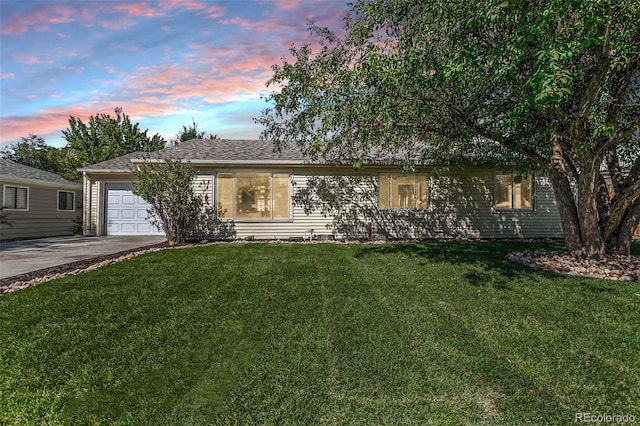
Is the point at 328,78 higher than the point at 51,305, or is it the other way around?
the point at 328,78

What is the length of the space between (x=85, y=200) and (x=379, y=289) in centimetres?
1292

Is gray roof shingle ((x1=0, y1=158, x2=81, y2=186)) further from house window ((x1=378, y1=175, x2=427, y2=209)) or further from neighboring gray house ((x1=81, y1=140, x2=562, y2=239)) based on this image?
house window ((x1=378, y1=175, x2=427, y2=209))

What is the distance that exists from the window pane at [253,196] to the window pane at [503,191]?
7.80m

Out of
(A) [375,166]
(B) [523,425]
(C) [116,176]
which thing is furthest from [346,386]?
(C) [116,176]

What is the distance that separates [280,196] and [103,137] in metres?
18.5

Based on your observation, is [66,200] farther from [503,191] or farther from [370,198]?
[503,191]

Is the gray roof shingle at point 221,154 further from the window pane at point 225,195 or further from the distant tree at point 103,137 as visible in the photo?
the distant tree at point 103,137

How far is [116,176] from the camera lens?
1366 cm

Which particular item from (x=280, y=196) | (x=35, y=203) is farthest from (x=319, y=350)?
(x=35, y=203)

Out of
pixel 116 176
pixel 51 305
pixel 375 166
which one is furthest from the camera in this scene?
pixel 116 176

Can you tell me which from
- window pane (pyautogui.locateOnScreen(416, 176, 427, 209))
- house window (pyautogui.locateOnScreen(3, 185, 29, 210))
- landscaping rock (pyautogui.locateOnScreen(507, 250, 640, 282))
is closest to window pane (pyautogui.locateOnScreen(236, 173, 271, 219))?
window pane (pyautogui.locateOnScreen(416, 176, 427, 209))

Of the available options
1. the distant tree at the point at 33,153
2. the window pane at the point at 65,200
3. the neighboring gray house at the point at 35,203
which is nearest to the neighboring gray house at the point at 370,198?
the neighboring gray house at the point at 35,203

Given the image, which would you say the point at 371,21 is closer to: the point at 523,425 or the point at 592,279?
the point at 592,279

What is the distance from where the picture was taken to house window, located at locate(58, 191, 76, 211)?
51.3 ft
